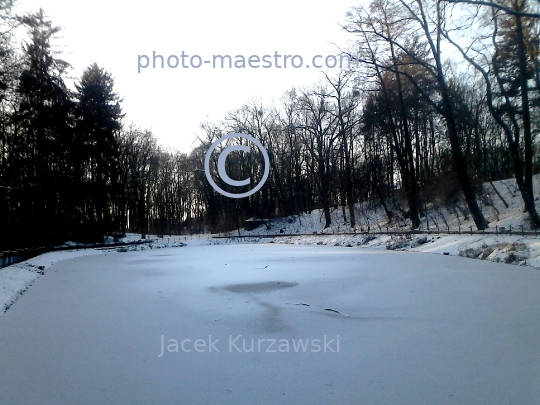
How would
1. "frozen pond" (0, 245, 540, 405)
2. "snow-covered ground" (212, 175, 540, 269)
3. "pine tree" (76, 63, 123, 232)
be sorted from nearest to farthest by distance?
"frozen pond" (0, 245, 540, 405), "snow-covered ground" (212, 175, 540, 269), "pine tree" (76, 63, 123, 232)

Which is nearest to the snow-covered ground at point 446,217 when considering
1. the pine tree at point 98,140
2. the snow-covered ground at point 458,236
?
the snow-covered ground at point 458,236

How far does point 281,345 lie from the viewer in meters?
3.59

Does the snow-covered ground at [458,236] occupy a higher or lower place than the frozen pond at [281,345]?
higher

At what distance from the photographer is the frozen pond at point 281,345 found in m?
2.67

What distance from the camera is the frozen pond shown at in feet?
8.76

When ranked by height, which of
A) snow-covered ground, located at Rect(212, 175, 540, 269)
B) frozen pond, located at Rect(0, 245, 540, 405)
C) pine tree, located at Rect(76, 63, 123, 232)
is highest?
pine tree, located at Rect(76, 63, 123, 232)

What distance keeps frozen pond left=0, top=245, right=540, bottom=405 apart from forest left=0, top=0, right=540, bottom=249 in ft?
20.1

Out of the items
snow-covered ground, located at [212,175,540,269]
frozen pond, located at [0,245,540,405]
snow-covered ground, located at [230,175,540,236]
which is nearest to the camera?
frozen pond, located at [0,245,540,405]

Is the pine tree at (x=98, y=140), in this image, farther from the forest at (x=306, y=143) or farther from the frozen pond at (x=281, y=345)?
the frozen pond at (x=281, y=345)

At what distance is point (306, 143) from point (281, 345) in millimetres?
32655

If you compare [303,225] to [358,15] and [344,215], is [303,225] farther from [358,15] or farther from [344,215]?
[358,15]

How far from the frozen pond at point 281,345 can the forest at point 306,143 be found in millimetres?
6127

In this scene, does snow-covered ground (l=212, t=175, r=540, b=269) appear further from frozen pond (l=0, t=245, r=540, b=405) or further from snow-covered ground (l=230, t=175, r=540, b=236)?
frozen pond (l=0, t=245, r=540, b=405)

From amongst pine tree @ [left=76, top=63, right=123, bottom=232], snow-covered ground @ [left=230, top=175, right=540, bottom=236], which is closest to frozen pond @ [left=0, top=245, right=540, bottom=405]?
snow-covered ground @ [left=230, top=175, right=540, bottom=236]
